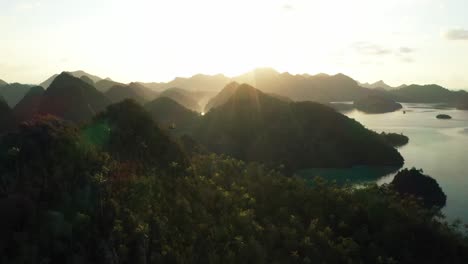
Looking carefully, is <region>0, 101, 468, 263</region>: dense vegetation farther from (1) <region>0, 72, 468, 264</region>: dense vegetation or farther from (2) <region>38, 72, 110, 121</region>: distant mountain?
(2) <region>38, 72, 110, 121</region>: distant mountain

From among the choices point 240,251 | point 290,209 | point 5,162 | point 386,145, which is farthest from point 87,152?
point 386,145

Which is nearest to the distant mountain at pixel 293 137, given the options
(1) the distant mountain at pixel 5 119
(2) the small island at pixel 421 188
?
(2) the small island at pixel 421 188

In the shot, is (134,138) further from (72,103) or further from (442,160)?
(72,103)

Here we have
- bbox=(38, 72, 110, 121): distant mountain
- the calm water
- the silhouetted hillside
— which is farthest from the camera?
bbox=(38, 72, 110, 121): distant mountain

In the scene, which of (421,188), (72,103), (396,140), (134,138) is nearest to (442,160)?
(396,140)

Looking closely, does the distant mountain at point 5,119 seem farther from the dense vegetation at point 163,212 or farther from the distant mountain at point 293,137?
the dense vegetation at point 163,212

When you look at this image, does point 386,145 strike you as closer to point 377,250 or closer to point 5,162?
point 377,250

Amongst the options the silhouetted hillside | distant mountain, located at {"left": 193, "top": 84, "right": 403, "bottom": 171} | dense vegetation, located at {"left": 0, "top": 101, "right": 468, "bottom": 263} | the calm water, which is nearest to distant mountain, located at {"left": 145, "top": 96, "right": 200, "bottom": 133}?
distant mountain, located at {"left": 193, "top": 84, "right": 403, "bottom": 171}
